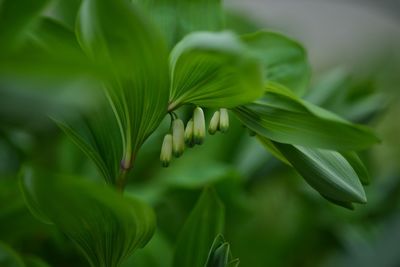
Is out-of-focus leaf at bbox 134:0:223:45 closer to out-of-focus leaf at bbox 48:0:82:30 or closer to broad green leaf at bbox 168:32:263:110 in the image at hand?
broad green leaf at bbox 168:32:263:110

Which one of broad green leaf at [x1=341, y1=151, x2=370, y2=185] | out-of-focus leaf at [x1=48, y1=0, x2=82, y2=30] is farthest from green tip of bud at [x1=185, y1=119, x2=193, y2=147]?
out-of-focus leaf at [x1=48, y1=0, x2=82, y2=30]

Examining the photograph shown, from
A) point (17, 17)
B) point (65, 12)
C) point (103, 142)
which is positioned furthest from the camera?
point (65, 12)

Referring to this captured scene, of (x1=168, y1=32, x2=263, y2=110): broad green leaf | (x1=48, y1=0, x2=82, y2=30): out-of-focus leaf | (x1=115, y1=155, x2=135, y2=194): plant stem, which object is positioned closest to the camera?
(x1=168, y1=32, x2=263, y2=110): broad green leaf

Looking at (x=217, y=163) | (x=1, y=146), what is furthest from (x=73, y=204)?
(x=217, y=163)

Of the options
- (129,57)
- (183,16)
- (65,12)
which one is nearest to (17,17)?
(129,57)

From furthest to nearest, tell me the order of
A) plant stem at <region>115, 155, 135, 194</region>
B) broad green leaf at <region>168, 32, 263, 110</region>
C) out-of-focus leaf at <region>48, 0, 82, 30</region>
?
out-of-focus leaf at <region>48, 0, 82, 30</region> → plant stem at <region>115, 155, 135, 194</region> → broad green leaf at <region>168, 32, 263, 110</region>

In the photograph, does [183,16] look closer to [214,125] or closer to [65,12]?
[214,125]

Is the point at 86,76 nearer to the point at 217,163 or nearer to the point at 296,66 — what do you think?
the point at 296,66

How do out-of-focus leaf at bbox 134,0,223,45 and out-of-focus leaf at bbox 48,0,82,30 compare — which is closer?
out-of-focus leaf at bbox 134,0,223,45

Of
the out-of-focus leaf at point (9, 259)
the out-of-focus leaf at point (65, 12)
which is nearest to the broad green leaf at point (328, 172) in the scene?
the out-of-focus leaf at point (9, 259)
